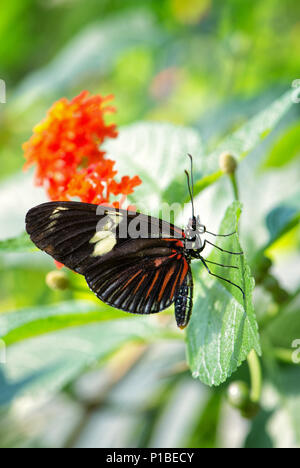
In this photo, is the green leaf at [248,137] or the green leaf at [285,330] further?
the green leaf at [285,330]

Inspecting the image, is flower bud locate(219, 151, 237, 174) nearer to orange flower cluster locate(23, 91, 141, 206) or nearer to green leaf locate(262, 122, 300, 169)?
orange flower cluster locate(23, 91, 141, 206)

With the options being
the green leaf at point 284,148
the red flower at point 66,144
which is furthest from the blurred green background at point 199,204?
the red flower at point 66,144

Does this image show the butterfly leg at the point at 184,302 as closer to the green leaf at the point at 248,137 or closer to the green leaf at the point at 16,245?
the green leaf at the point at 248,137

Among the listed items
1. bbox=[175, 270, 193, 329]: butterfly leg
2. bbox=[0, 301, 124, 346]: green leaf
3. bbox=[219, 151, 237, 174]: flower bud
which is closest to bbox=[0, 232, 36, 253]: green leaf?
bbox=[0, 301, 124, 346]: green leaf

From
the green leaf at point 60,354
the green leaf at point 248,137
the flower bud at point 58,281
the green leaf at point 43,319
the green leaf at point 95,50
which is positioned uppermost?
the green leaf at point 95,50

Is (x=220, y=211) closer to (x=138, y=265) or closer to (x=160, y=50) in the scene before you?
(x=138, y=265)

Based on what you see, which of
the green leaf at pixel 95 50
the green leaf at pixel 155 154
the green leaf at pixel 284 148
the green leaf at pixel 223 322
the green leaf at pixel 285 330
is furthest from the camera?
the green leaf at pixel 95 50
